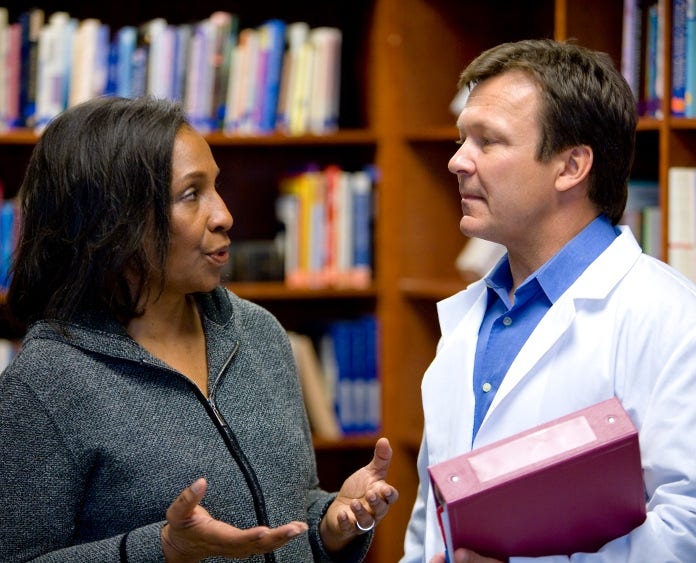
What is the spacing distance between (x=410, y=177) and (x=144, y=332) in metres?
1.71

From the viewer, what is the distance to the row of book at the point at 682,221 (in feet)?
7.47

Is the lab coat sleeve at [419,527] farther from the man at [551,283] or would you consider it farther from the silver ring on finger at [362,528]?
the silver ring on finger at [362,528]

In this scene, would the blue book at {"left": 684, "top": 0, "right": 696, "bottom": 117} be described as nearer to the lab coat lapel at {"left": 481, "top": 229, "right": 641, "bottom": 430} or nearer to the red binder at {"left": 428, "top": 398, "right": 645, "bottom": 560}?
the lab coat lapel at {"left": 481, "top": 229, "right": 641, "bottom": 430}

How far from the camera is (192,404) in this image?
1.54 metres

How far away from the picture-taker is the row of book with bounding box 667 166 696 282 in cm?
228

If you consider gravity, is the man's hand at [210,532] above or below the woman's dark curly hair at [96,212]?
below

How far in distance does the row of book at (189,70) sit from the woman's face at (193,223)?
146 centimetres

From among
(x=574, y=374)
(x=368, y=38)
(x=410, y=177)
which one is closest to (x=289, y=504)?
(x=574, y=374)

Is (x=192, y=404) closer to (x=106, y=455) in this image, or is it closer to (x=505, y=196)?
(x=106, y=455)

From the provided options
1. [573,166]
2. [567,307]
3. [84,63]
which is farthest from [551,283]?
[84,63]

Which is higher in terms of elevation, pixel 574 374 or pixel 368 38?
pixel 368 38

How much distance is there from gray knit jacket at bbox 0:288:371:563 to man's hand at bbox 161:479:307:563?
0.27ft

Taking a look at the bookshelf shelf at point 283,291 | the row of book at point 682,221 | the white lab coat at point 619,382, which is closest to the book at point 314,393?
the bookshelf shelf at point 283,291

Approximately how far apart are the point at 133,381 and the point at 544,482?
1.99ft
